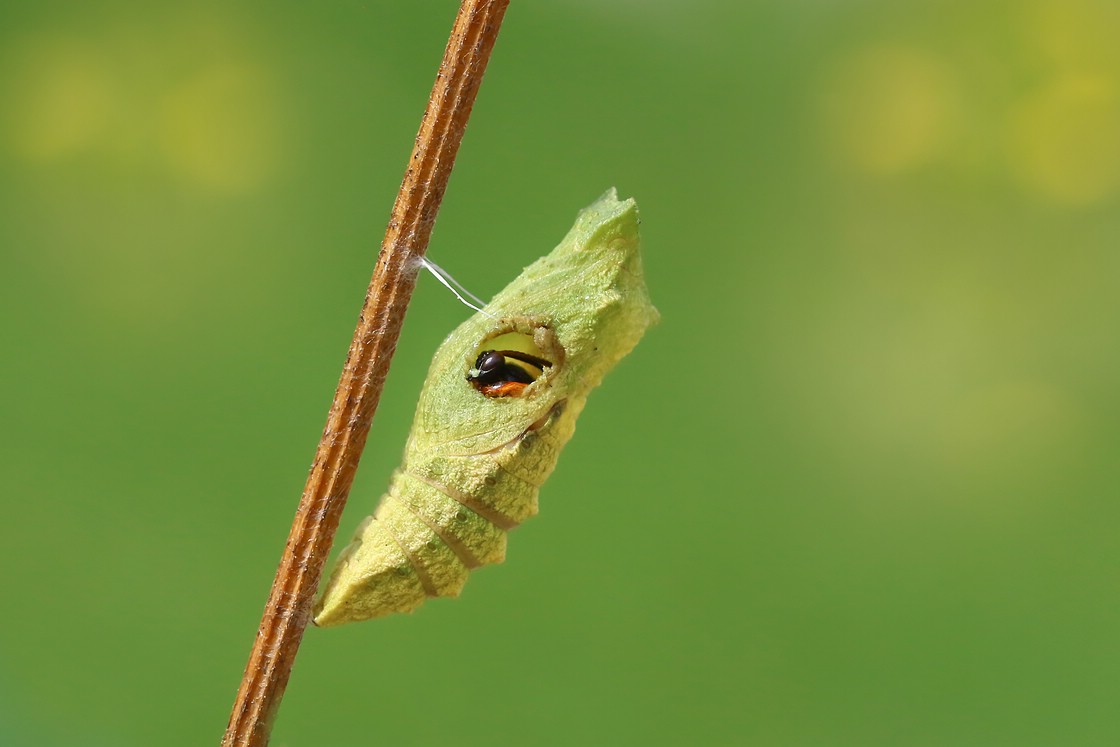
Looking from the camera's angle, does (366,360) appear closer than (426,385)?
Yes

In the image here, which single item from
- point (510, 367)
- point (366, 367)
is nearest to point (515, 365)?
point (510, 367)

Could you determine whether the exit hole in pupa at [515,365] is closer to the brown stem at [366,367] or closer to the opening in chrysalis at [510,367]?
the opening in chrysalis at [510,367]

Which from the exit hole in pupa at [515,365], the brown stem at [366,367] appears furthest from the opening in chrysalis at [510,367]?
the brown stem at [366,367]

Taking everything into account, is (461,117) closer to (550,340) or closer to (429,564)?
(550,340)

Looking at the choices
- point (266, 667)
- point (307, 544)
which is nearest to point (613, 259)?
point (307, 544)

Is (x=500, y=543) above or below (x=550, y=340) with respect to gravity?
below

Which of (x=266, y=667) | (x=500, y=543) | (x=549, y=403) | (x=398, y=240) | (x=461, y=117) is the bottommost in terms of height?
(x=266, y=667)

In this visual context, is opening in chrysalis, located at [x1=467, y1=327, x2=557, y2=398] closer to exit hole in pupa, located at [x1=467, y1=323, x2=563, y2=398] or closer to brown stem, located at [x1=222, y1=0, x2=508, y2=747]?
exit hole in pupa, located at [x1=467, y1=323, x2=563, y2=398]
